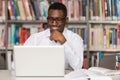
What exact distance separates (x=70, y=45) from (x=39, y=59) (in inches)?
37.7

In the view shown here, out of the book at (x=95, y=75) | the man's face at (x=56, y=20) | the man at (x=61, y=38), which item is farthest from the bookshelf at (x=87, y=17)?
the book at (x=95, y=75)

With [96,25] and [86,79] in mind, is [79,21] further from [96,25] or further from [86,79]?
[86,79]

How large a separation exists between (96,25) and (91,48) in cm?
29

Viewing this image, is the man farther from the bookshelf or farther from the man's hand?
the bookshelf

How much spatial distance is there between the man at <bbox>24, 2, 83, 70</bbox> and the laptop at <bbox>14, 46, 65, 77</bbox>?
0.72 m

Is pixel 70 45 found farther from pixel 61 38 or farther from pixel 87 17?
pixel 87 17

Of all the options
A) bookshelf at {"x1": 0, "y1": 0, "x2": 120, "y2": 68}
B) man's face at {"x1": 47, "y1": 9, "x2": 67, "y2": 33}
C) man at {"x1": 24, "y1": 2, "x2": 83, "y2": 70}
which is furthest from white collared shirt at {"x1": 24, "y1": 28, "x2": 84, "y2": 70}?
bookshelf at {"x1": 0, "y1": 0, "x2": 120, "y2": 68}

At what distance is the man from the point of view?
2504 millimetres

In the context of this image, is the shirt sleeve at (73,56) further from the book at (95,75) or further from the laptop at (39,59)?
the laptop at (39,59)

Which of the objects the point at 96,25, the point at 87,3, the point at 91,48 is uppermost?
the point at 87,3

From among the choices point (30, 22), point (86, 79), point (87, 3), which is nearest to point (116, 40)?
point (87, 3)

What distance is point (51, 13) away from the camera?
265cm

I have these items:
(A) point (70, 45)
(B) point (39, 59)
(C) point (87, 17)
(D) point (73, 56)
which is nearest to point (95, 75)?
(B) point (39, 59)

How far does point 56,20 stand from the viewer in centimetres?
263
